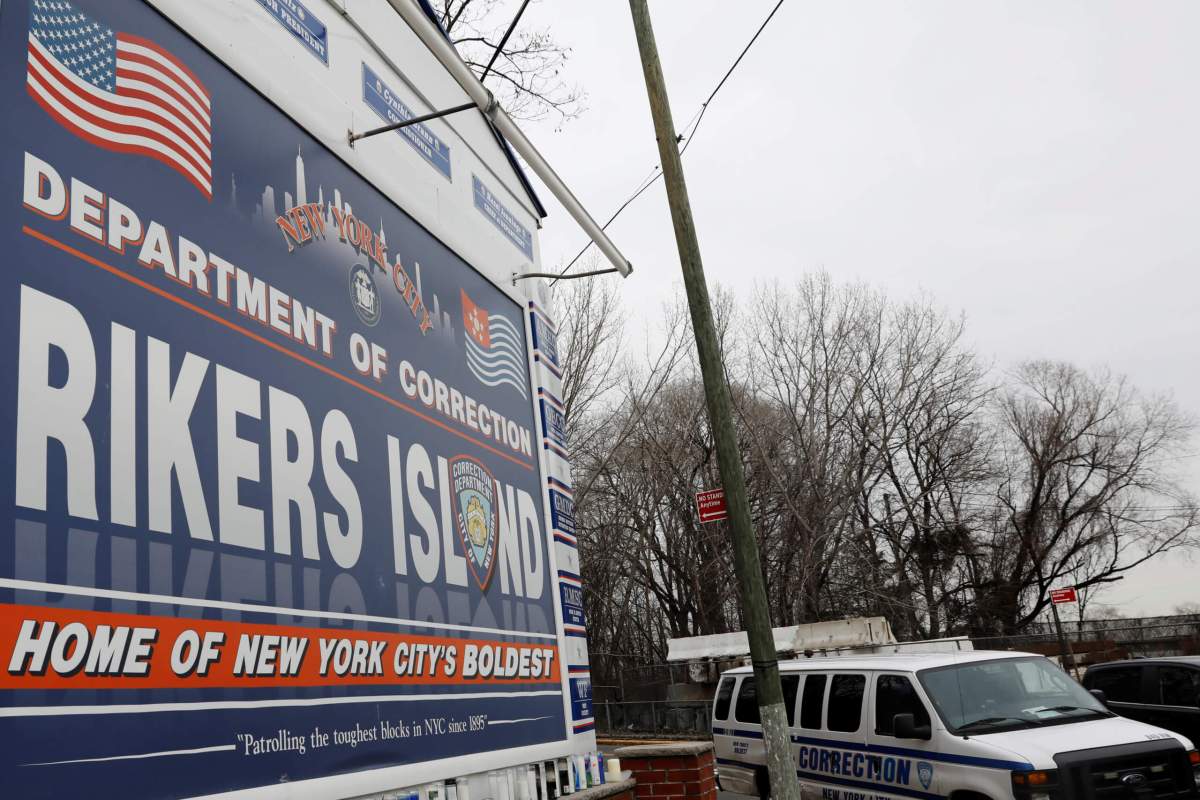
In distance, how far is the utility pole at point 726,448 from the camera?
7121 millimetres

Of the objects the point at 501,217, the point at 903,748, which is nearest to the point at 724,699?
the point at 903,748

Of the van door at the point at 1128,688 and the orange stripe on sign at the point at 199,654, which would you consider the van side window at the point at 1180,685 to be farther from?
the orange stripe on sign at the point at 199,654

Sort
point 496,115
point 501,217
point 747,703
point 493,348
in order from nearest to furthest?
point 496,115 < point 493,348 < point 501,217 < point 747,703

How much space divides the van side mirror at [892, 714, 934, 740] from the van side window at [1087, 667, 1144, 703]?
4841 millimetres

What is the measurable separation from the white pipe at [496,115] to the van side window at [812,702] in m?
4.93

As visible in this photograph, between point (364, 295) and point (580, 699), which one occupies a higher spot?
point (364, 295)

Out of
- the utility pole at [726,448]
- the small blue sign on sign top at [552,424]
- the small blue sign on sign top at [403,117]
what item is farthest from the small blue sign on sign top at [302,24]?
the small blue sign on sign top at [552,424]

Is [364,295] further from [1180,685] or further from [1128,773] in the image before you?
[1180,685]

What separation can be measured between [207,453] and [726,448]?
4294 mm

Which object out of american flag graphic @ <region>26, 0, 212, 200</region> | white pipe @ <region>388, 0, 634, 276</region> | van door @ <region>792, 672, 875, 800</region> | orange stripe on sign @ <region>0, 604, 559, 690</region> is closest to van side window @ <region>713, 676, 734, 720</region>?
van door @ <region>792, 672, 875, 800</region>

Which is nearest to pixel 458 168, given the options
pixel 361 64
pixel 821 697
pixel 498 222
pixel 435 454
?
pixel 498 222

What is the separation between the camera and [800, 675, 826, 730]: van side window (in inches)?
411

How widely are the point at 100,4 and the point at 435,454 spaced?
323cm

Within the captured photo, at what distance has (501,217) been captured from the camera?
345 inches
